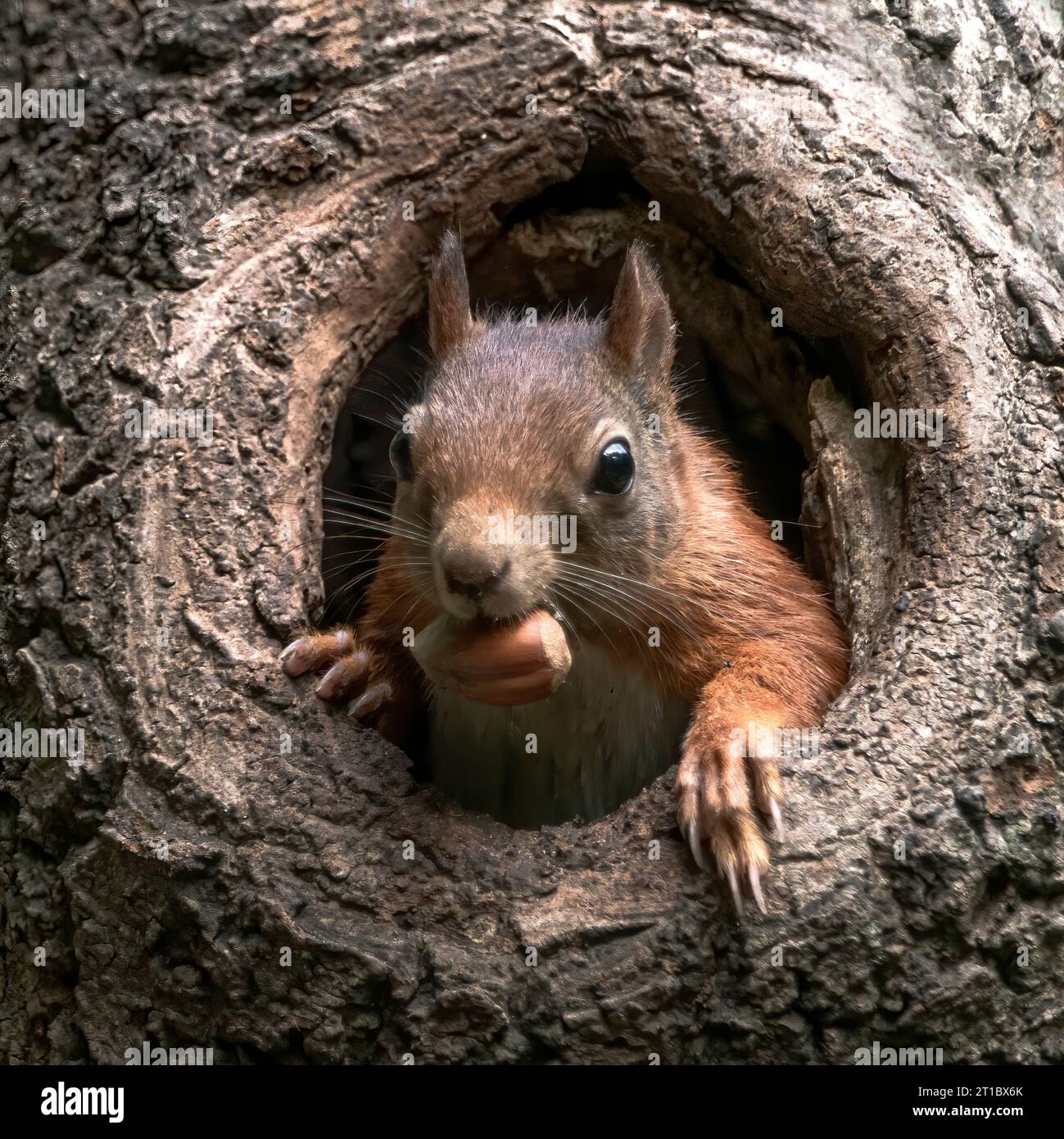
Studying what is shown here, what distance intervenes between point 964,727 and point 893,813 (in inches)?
9.4

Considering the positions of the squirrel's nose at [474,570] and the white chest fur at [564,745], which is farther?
the white chest fur at [564,745]

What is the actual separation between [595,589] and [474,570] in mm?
498

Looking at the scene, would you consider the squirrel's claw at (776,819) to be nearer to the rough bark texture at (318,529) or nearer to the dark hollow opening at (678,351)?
the rough bark texture at (318,529)

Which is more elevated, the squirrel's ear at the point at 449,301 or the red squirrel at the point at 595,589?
the squirrel's ear at the point at 449,301

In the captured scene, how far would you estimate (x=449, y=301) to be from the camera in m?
2.93

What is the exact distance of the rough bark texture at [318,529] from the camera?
214 centimetres

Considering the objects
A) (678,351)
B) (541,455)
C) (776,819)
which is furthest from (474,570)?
(678,351)

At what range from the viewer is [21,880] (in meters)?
2.49

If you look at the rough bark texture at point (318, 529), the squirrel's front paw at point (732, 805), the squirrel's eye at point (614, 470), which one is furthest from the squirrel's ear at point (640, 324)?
the squirrel's front paw at point (732, 805)

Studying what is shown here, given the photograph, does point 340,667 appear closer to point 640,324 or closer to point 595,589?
point 595,589

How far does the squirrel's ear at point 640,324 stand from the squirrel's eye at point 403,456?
1.97 feet
